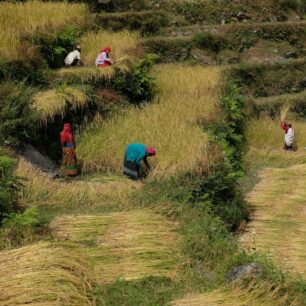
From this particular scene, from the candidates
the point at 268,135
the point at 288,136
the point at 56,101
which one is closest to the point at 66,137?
the point at 56,101

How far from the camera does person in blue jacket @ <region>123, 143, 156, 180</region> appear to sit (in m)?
6.95

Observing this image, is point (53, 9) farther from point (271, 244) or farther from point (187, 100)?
point (271, 244)

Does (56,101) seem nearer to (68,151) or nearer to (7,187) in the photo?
(68,151)

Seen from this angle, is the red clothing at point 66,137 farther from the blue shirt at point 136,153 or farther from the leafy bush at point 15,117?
the blue shirt at point 136,153

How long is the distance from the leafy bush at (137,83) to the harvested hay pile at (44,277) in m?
4.97

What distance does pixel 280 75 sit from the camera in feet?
43.1

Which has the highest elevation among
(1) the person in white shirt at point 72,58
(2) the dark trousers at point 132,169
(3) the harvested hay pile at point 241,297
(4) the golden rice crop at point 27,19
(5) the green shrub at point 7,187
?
(4) the golden rice crop at point 27,19

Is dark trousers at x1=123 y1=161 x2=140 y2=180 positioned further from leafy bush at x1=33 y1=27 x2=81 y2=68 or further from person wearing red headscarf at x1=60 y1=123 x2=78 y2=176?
leafy bush at x1=33 y1=27 x2=81 y2=68

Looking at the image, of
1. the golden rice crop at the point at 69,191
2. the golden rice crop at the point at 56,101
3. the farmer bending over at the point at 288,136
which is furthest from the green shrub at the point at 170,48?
the golden rice crop at the point at 69,191

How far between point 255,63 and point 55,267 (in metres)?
9.71

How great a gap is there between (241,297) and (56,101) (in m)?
4.44

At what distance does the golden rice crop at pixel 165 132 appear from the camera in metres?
7.30

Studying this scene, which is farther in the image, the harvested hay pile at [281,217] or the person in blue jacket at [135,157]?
the person in blue jacket at [135,157]

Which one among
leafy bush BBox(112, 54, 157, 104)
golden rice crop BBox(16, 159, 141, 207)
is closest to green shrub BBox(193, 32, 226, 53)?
leafy bush BBox(112, 54, 157, 104)
